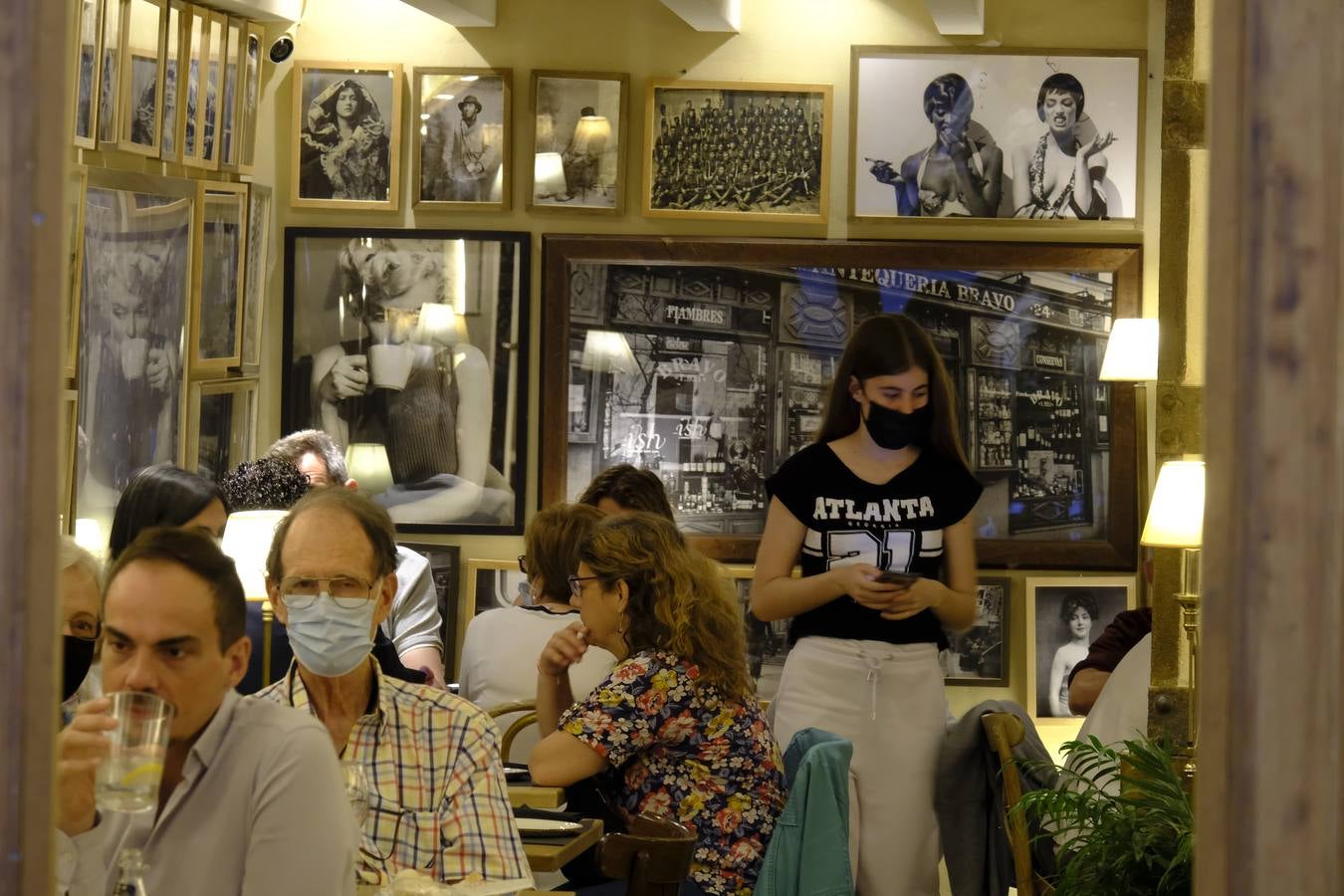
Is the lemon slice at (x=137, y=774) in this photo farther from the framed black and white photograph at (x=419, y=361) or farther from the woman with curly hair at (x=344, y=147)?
the woman with curly hair at (x=344, y=147)

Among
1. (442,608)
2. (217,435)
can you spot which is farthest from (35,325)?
(442,608)

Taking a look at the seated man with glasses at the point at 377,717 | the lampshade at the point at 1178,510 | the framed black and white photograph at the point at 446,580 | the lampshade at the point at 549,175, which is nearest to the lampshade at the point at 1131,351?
the lampshade at the point at 1178,510

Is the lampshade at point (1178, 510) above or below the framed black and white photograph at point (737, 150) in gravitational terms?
below

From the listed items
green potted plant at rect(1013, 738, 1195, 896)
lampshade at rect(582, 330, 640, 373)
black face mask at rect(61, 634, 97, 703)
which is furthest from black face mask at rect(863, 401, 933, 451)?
lampshade at rect(582, 330, 640, 373)

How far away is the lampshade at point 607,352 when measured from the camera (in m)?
6.28

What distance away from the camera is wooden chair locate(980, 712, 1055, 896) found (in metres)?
3.93

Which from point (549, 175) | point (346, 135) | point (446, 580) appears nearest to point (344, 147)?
point (346, 135)

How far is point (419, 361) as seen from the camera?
6305 mm

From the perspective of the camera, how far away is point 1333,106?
153 cm

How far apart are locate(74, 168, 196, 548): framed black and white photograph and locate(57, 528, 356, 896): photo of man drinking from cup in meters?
2.83

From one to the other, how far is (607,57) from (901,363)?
2.60m

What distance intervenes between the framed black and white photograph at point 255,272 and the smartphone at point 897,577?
2.93 m

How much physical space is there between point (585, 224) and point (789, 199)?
79 cm

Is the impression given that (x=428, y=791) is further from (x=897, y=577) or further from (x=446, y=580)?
(x=446, y=580)
